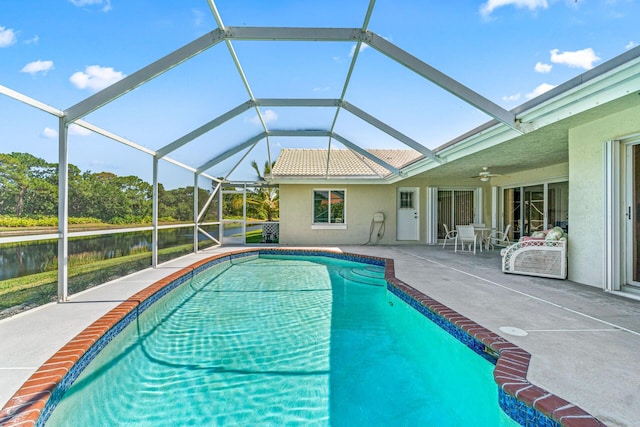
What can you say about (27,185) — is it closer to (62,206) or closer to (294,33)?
(62,206)

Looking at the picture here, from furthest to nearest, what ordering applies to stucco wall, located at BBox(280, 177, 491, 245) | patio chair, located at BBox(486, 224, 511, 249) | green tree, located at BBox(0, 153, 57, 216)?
1. stucco wall, located at BBox(280, 177, 491, 245)
2. patio chair, located at BBox(486, 224, 511, 249)
3. green tree, located at BBox(0, 153, 57, 216)

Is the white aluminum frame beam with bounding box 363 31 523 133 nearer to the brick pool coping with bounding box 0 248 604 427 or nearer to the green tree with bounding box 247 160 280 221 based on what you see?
the brick pool coping with bounding box 0 248 604 427

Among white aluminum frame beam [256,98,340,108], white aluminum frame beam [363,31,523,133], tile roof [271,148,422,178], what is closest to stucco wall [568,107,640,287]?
white aluminum frame beam [363,31,523,133]

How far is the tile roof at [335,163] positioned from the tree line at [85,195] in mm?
4078

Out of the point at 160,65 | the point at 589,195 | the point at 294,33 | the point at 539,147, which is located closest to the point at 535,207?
the point at 539,147

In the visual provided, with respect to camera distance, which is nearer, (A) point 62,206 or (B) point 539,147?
(A) point 62,206

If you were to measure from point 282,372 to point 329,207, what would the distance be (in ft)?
31.8

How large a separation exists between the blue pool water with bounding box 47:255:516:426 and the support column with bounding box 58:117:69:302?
115 centimetres

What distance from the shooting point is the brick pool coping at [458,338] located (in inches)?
77.9

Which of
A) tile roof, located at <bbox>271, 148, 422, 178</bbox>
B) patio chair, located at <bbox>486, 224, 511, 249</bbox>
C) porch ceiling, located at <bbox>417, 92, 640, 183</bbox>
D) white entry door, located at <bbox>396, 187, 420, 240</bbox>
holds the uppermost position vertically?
tile roof, located at <bbox>271, 148, 422, 178</bbox>

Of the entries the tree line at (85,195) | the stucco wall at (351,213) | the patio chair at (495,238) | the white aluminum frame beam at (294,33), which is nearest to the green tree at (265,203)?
the stucco wall at (351,213)

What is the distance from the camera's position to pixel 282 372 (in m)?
3.11

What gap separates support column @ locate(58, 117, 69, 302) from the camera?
4324 mm

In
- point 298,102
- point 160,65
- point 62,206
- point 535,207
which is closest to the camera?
point 62,206
